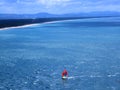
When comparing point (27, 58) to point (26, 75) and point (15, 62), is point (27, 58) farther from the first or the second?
point (26, 75)

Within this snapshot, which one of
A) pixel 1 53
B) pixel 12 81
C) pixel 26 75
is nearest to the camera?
pixel 12 81

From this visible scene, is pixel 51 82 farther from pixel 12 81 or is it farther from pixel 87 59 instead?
pixel 87 59

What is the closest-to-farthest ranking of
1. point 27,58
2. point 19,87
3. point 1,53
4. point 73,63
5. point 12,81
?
point 19,87
point 12,81
point 73,63
point 27,58
point 1,53

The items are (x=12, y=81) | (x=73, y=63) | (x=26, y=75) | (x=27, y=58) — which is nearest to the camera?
(x=12, y=81)

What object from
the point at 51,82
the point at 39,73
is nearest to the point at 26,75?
the point at 39,73

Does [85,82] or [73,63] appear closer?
[85,82]

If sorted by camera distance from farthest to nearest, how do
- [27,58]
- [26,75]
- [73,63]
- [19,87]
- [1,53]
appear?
[1,53], [27,58], [73,63], [26,75], [19,87]

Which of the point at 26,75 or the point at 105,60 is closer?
the point at 26,75

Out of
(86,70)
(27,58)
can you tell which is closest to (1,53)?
(27,58)
